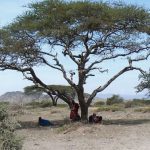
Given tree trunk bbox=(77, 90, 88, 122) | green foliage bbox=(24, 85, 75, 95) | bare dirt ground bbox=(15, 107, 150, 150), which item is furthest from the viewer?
green foliage bbox=(24, 85, 75, 95)

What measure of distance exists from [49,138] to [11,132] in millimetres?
8104

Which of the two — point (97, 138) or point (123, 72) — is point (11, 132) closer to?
point (97, 138)

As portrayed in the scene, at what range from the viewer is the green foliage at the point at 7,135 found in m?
10.0

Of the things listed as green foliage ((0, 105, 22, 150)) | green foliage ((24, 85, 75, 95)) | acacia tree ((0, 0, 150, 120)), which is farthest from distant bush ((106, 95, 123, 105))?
green foliage ((0, 105, 22, 150))

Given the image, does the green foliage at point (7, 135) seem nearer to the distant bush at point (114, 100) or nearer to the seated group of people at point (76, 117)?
the seated group of people at point (76, 117)

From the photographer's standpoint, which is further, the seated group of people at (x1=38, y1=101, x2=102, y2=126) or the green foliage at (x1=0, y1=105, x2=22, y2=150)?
the seated group of people at (x1=38, y1=101, x2=102, y2=126)

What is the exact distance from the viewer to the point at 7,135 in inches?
404

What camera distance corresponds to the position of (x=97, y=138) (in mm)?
18062

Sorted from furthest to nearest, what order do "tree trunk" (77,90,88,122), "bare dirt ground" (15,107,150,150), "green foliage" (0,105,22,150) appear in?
"tree trunk" (77,90,88,122) < "bare dirt ground" (15,107,150,150) < "green foliage" (0,105,22,150)

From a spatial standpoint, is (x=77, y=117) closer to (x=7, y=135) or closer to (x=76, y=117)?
(x=76, y=117)

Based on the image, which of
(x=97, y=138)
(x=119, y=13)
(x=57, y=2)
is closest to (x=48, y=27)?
(x=57, y=2)

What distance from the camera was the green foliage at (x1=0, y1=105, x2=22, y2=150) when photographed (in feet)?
32.8

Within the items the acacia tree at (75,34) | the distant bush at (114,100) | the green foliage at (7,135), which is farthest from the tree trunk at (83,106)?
the distant bush at (114,100)

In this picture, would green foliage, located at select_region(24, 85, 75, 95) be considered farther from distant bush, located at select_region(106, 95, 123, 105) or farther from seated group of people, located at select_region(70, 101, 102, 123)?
distant bush, located at select_region(106, 95, 123, 105)
